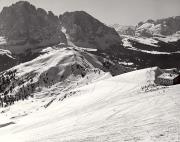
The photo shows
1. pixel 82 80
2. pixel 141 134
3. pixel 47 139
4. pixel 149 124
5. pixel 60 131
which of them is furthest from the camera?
pixel 82 80

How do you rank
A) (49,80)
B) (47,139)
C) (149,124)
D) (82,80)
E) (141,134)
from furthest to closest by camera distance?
(49,80), (82,80), (47,139), (149,124), (141,134)

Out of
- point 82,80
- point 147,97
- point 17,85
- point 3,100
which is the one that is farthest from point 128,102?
point 17,85

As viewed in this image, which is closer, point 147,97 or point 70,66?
point 147,97

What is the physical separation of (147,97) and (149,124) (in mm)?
13529

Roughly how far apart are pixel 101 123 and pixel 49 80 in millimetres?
142515

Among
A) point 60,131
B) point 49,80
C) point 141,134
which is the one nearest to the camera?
point 141,134

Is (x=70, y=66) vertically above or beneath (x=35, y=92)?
above

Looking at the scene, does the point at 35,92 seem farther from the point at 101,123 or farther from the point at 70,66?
the point at 101,123

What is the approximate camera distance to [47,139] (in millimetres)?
33312

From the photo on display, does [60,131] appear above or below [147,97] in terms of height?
below

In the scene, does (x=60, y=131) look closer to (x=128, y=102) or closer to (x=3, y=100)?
(x=128, y=102)

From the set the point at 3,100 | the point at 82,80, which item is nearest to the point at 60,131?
the point at 82,80

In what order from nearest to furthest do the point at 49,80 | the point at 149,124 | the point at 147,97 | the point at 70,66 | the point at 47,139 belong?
the point at 149,124 → the point at 47,139 → the point at 147,97 → the point at 49,80 → the point at 70,66

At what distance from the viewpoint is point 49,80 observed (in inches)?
6880
